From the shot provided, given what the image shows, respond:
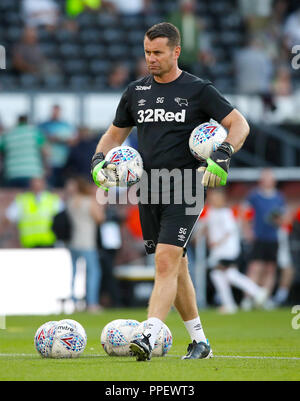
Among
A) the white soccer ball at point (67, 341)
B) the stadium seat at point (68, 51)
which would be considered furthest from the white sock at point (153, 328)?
the stadium seat at point (68, 51)

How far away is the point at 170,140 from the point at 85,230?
9.64m

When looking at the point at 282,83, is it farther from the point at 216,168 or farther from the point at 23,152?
the point at 216,168

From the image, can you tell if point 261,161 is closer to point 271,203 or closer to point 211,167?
point 271,203

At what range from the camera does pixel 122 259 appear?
19.4 m

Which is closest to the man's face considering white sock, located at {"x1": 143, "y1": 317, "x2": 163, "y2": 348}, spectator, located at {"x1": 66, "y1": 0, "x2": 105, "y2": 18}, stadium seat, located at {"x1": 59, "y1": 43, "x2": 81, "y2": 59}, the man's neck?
the man's neck

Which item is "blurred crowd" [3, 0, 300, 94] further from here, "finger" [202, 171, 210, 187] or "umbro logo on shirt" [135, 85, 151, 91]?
"finger" [202, 171, 210, 187]

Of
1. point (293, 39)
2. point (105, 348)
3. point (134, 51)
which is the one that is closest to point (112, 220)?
point (134, 51)

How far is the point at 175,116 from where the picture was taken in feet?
27.1

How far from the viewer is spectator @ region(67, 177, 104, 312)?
17.6 metres

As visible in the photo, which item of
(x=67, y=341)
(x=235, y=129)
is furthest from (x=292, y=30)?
(x=67, y=341)

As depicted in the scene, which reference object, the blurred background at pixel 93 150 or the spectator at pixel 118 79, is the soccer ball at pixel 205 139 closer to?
the blurred background at pixel 93 150

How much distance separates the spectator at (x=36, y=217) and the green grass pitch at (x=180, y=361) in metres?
4.02

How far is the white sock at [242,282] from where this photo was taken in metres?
18.2

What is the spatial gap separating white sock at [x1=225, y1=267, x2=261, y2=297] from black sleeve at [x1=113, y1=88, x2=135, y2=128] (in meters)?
9.78
